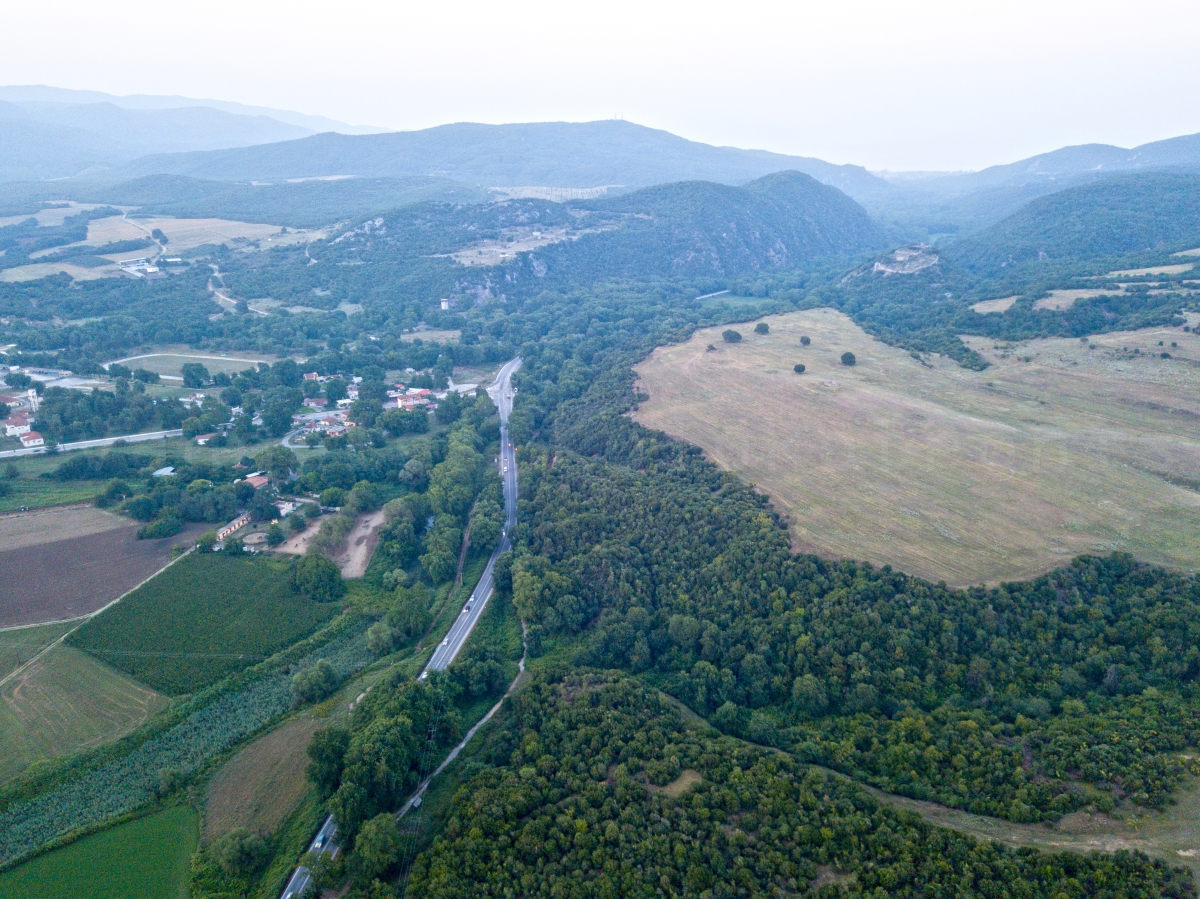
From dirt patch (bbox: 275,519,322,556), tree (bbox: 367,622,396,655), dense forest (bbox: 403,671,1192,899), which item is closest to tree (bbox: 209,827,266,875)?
dense forest (bbox: 403,671,1192,899)

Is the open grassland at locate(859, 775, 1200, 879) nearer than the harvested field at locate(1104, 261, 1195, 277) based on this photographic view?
Yes

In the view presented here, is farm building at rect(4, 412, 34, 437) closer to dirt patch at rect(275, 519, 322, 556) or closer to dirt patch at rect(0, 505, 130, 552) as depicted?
dirt patch at rect(0, 505, 130, 552)

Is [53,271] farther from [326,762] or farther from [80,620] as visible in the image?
[326,762]

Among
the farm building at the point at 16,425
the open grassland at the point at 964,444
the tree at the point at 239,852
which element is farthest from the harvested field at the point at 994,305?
the farm building at the point at 16,425

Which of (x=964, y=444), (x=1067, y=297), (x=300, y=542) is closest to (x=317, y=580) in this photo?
(x=300, y=542)

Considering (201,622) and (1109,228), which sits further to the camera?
(1109,228)

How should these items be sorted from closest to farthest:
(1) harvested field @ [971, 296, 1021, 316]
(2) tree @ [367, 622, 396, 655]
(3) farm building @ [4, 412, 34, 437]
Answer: (2) tree @ [367, 622, 396, 655], (3) farm building @ [4, 412, 34, 437], (1) harvested field @ [971, 296, 1021, 316]

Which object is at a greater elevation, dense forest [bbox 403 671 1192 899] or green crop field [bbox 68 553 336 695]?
dense forest [bbox 403 671 1192 899]

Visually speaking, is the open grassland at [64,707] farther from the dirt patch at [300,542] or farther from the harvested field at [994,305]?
the harvested field at [994,305]

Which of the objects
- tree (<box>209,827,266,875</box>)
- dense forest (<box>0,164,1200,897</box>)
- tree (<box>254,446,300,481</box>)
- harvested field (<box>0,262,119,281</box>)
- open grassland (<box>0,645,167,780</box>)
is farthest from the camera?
harvested field (<box>0,262,119,281</box>)
